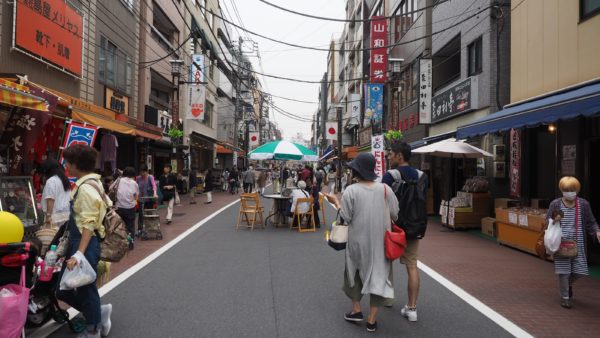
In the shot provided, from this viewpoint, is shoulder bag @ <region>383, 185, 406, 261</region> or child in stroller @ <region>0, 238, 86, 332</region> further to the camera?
shoulder bag @ <region>383, 185, 406, 261</region>

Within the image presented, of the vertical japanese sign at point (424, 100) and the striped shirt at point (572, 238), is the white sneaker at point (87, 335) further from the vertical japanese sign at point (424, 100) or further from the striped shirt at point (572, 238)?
the vertical japanese sign at point (424, 100)

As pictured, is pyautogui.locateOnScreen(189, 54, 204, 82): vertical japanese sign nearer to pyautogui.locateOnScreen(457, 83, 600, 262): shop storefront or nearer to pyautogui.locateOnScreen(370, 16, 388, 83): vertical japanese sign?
pyautogui.locateOnScreen(370, 16, 388, 83): vertical japanese sign

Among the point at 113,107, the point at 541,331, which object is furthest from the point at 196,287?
the point at 113,107

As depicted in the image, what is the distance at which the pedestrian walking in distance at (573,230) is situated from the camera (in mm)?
5273

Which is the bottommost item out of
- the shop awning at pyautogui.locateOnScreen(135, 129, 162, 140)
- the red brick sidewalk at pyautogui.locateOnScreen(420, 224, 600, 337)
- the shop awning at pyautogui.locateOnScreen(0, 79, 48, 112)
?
the red brick sidewalk at pyautogui.locateOnScreen(420, 224, 600, 337)

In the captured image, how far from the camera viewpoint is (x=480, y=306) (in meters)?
5.18

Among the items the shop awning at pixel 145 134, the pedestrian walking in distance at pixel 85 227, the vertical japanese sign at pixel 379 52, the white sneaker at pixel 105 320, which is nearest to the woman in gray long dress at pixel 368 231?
the pedestrian walking in distance at pixel 85 227

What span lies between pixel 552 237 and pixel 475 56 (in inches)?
405

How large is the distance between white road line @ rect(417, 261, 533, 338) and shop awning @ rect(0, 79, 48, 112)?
6916mm

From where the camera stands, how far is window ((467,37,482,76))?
13828 millimetres

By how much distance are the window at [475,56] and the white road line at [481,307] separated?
9.19 meters

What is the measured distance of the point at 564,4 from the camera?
8953mm

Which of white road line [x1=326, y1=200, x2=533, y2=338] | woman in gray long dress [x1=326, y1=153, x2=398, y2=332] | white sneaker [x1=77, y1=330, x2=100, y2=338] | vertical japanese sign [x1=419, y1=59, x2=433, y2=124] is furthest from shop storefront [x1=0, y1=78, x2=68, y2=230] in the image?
vertical japanese sign [x1=419, y1=59, x2=433, y2=124]

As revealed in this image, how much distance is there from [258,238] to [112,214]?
6.17m
